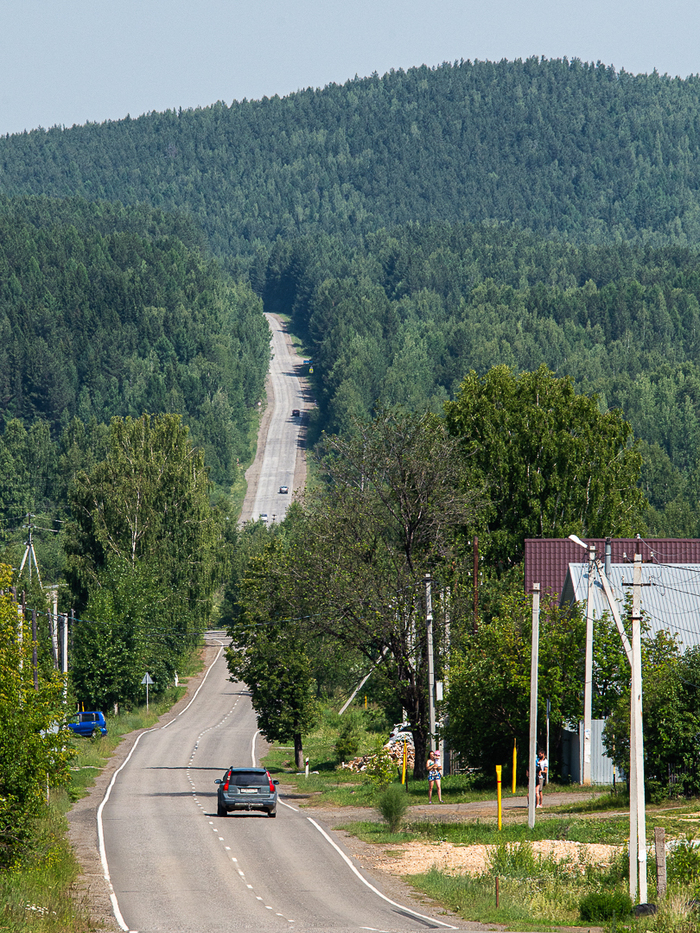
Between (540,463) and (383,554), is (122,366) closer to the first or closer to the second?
(540,463)

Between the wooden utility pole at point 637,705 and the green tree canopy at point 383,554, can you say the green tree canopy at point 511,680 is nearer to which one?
the green tree canopy at point 383,554

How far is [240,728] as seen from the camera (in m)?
75.9

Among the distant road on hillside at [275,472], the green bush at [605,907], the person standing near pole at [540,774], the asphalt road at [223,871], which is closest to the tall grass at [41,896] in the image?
the asphalt road at [223,871]

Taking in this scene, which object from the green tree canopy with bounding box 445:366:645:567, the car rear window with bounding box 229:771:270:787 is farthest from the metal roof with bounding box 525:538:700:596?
the car rear window with bounding box 229:771:270:787

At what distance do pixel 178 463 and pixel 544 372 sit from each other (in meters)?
27.3

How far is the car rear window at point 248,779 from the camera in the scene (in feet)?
122

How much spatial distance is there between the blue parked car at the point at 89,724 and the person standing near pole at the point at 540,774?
31.1 metres

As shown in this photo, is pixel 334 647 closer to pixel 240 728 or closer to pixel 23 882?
pixel 23 882

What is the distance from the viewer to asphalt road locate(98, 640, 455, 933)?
2264 cm

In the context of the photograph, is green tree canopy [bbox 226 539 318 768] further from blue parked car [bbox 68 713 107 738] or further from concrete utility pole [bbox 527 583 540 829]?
concrete utility pole [bbox 527 583 540 829]

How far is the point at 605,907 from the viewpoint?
76.3 feet

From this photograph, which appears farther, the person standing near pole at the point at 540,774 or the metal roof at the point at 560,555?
the metal roof at the point at 560,555

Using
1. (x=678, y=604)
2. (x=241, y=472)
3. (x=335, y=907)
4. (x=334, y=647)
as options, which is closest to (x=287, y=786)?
(x=334, y=647)

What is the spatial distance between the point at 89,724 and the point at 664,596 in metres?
33.0
